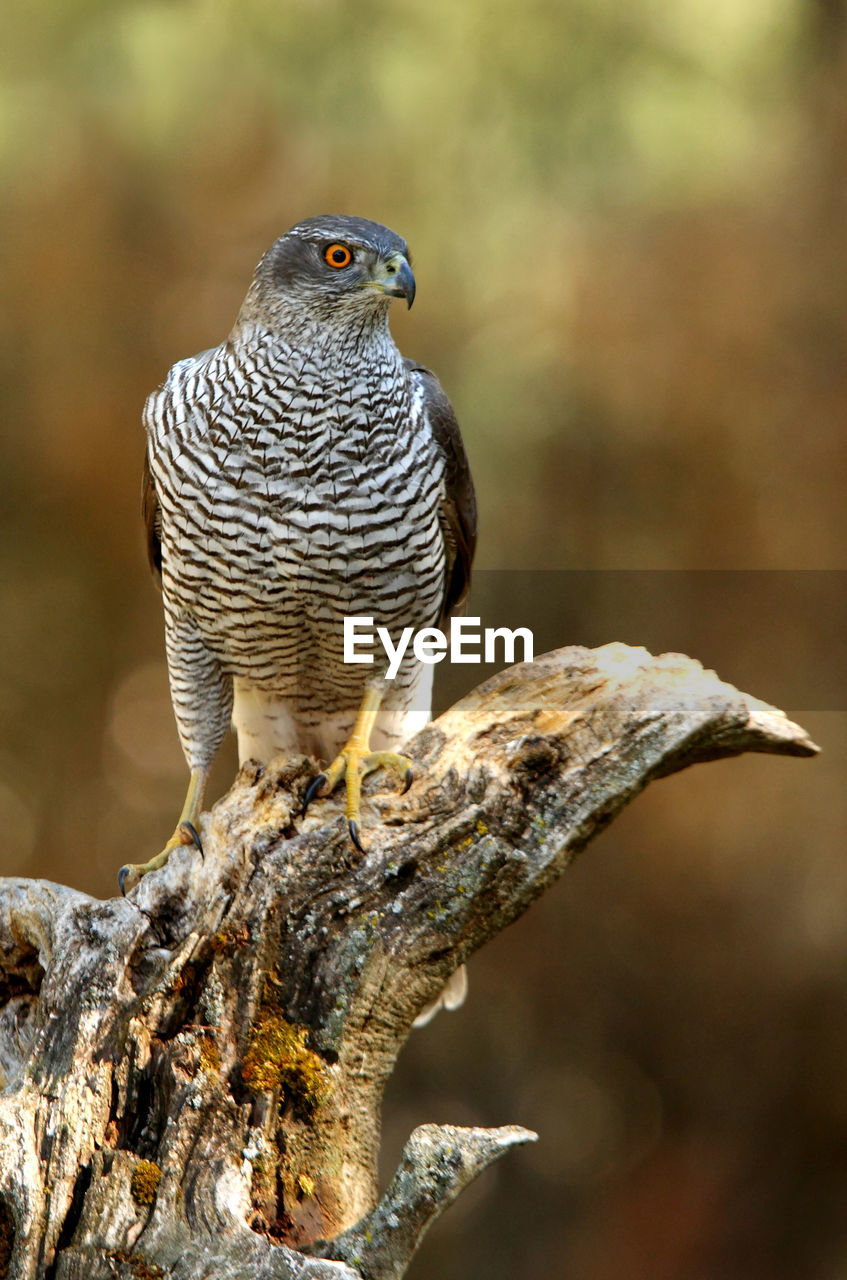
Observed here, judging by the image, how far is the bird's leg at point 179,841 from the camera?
2473 mm

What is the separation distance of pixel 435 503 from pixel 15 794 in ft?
9.42

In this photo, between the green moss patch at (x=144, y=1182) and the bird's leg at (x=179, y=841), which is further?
the bird's leg at (x=179, y=841)

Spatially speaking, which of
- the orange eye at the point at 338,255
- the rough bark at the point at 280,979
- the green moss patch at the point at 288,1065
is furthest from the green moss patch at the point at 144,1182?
the orange eye at the point at 338,255

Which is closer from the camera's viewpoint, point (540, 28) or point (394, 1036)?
point (394, 1036)

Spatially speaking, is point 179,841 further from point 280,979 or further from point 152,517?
point 152,517

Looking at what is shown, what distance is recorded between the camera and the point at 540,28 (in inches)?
181

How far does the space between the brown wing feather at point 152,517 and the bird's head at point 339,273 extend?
19.5 inches

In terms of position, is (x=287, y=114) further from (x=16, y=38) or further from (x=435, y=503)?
(x=435, y=503)

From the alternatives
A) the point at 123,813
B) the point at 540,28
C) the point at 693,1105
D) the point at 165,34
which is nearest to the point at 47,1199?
the point at 123,813

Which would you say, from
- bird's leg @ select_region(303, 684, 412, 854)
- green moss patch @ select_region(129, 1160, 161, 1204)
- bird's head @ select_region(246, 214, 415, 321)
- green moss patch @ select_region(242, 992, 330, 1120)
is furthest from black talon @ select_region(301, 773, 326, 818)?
bird's head @ select_region(246, 214, 415, 321)

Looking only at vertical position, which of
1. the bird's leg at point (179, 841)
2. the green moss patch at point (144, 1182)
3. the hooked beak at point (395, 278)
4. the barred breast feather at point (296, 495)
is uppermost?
the hooked beak at point (395, 278)

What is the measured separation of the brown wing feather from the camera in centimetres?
274

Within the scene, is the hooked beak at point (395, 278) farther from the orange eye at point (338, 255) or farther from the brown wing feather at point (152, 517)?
the brown wing feather at point (152, 517)

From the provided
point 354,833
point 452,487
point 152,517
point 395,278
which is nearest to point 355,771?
point 354,833
